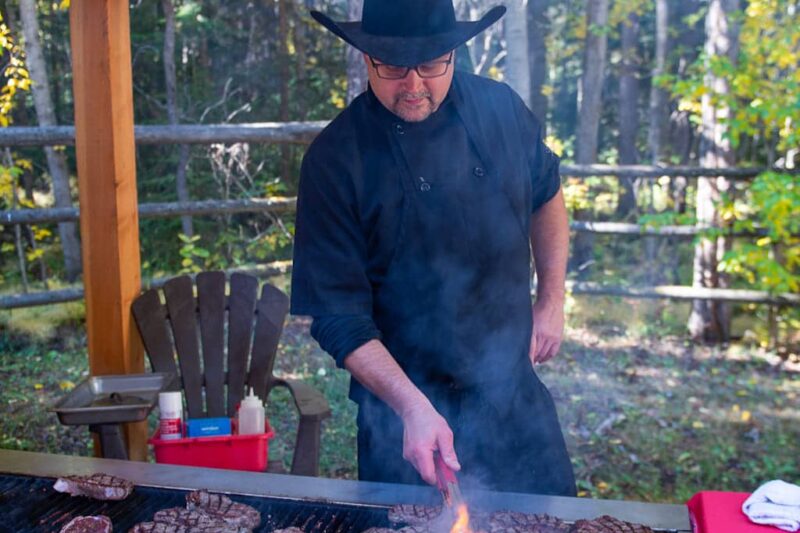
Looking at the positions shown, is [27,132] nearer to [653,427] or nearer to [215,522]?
[215,522]

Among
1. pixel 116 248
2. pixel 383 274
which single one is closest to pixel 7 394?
pixel 116 248

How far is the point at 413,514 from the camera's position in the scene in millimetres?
2158

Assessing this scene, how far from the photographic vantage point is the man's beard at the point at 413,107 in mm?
2443

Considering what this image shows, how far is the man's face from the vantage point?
7.93ft

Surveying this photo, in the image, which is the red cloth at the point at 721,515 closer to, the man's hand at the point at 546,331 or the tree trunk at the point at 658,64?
the man's hand at the point at 546,331

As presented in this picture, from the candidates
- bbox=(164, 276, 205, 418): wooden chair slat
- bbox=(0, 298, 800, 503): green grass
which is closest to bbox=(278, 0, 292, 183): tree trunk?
bbox=(0, 298, 800, 503): green grass

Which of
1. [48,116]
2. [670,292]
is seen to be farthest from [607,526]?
[48,116]

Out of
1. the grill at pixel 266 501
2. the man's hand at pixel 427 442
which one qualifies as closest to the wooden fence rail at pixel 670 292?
the grill at pixel 266 501

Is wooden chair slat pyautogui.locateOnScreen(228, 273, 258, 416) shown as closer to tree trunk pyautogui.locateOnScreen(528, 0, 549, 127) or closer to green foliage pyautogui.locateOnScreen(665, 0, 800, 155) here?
green foliage pyautogui.locateOnScreen(665, 0, 800, 155)

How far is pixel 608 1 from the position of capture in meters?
10.7

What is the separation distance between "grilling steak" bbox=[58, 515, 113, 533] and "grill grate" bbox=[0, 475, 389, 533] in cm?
5

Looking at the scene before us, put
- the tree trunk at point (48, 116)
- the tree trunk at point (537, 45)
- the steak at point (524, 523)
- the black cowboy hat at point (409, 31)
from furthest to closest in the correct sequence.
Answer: the tree trunk at point (537, 45), the tree trunk at point (48, 116), the black cowboy hat at point (409, 31), the steak at point (524, 523)

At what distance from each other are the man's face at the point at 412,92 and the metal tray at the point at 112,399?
1719 millimetres

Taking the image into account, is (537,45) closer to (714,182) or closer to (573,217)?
(573,217)
